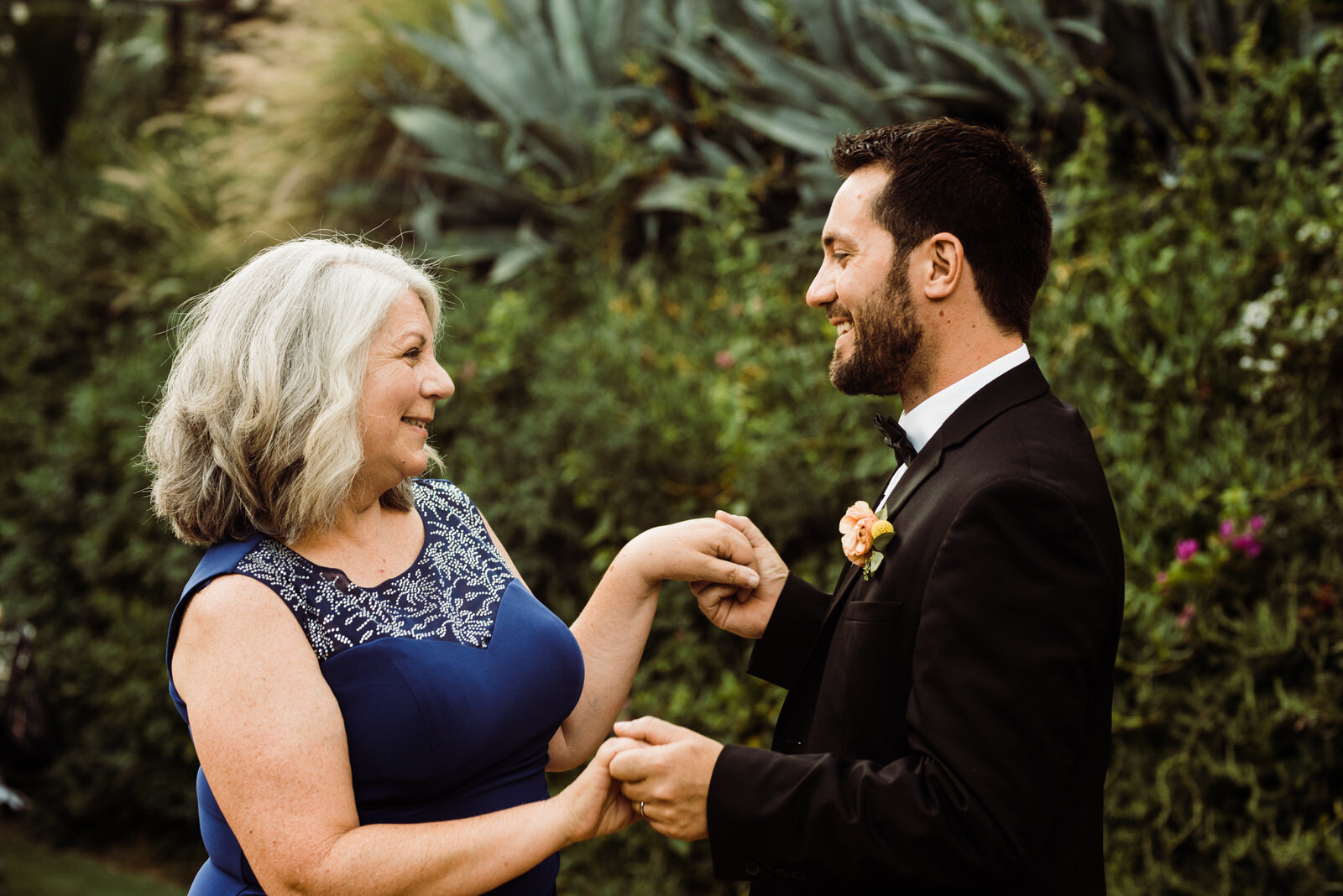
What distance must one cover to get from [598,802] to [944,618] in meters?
0.74

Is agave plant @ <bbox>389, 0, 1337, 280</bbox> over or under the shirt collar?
over

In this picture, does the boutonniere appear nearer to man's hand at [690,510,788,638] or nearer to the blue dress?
man's hand at [690,510,788,638]

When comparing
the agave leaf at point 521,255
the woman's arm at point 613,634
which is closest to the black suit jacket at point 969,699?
the woman's arm at point 613,634

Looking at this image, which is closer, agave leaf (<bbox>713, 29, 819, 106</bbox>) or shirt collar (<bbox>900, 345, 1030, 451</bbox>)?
shirt collar (<bbox>900, 345, 1030, 451</bbox>)

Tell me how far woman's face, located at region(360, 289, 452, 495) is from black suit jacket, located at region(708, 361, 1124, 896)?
93cm

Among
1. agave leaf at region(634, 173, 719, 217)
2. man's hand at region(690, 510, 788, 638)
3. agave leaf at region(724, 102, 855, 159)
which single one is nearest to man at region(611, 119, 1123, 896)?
man's hand at region(690, 510, 788, 638)

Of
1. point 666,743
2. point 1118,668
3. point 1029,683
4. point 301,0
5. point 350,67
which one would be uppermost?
point 301,0

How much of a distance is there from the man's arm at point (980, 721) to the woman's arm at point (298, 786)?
1.44 feet

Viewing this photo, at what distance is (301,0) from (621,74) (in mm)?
2782

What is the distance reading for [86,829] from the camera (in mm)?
5715

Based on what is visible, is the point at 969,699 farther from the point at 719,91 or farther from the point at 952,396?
the point at 719,91

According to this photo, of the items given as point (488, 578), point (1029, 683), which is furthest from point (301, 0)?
point (1029, 683)

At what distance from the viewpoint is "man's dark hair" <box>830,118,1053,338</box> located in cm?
189

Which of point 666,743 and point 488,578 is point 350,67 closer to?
point 488,578
